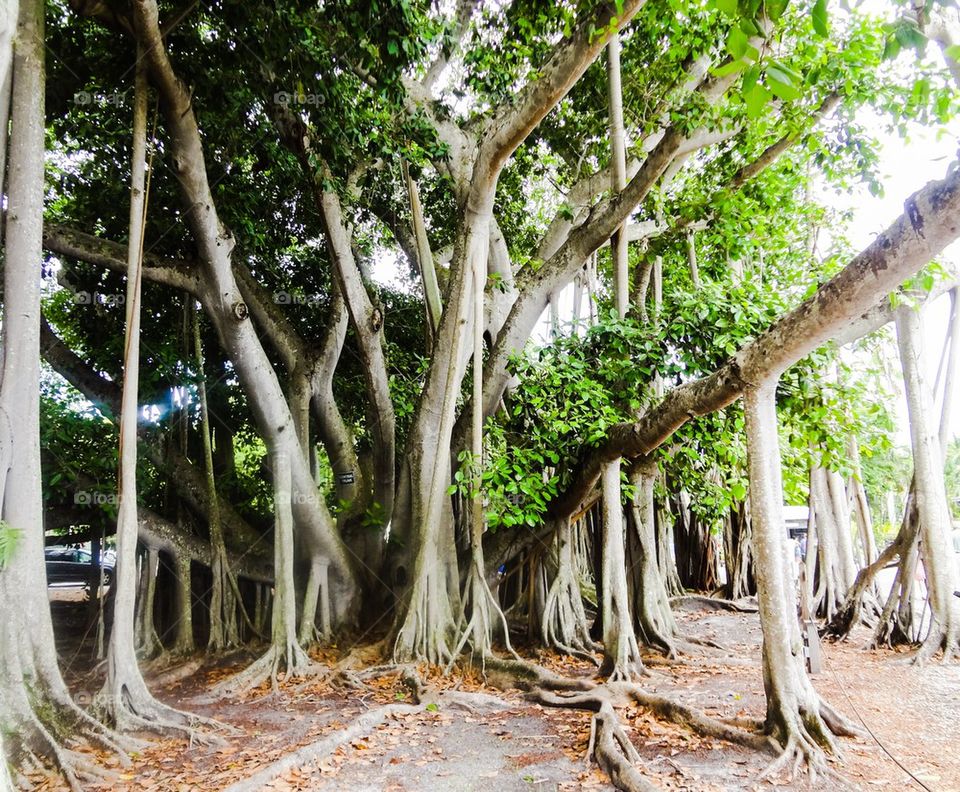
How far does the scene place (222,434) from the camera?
8328 mm

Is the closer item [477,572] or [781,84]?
[781,84]

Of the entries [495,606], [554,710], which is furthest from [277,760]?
[495,606]

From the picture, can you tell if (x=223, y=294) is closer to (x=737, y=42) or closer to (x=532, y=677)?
(x=532, y=677)

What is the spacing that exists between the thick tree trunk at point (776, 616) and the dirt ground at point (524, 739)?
0.18 meters

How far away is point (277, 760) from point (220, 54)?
535 centimetres

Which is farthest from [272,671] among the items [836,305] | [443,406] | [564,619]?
[836,305]

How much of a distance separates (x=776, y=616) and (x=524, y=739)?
1.68 meters

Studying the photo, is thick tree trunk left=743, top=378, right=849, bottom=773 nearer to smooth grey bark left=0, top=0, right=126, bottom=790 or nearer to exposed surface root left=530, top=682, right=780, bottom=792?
exposed surface root left=530, top=682, right=780, bottom=792

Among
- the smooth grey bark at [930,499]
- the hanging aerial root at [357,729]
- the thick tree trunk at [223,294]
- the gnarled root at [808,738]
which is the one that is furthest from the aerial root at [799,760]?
the thick tree trunk at [223,294]

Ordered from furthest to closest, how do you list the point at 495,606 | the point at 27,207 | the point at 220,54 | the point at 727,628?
the point at 727,628 → the point at 495,606 → the point at 220,54 → the point at 27,207

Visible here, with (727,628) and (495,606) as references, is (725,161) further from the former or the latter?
(727,628)

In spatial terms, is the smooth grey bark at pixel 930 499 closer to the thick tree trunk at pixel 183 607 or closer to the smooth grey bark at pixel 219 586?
the smooth grey bark at pixel 219 586

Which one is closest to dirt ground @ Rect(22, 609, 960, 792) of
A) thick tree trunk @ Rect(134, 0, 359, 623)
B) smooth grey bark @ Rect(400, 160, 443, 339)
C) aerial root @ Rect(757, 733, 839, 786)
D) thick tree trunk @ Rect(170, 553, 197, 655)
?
aerial root @ Rect(757, 733, 839, 786)

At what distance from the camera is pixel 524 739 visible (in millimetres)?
4078
